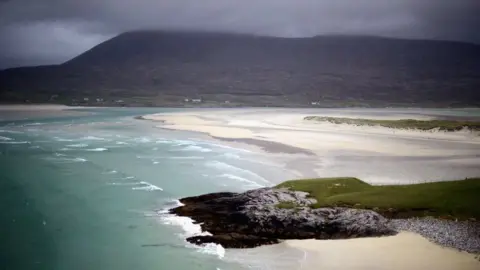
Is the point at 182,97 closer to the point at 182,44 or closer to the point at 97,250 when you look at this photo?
the point at 182,44

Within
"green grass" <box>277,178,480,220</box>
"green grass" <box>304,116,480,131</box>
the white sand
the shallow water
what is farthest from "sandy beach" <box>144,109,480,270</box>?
the white sand

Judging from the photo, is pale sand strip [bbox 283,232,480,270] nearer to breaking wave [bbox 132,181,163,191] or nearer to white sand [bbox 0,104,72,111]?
breaking wave [bbox 132,181,163,191]

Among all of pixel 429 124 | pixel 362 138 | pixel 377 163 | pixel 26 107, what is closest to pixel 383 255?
pixel 377 163

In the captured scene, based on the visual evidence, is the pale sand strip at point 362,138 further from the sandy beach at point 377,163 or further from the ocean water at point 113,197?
the ocean water at point 113,197

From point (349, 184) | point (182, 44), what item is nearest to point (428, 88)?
point (349, 184)

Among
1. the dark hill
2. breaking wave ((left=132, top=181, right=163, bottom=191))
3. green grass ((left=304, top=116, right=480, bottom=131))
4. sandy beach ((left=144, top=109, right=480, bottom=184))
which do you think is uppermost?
the dark hill

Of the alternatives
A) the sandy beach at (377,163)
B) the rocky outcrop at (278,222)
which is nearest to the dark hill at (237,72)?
the sandy beach at (377,163)

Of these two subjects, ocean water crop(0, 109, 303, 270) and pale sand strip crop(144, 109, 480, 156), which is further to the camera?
pale sand strip crop(144, 109, 480, 156)
